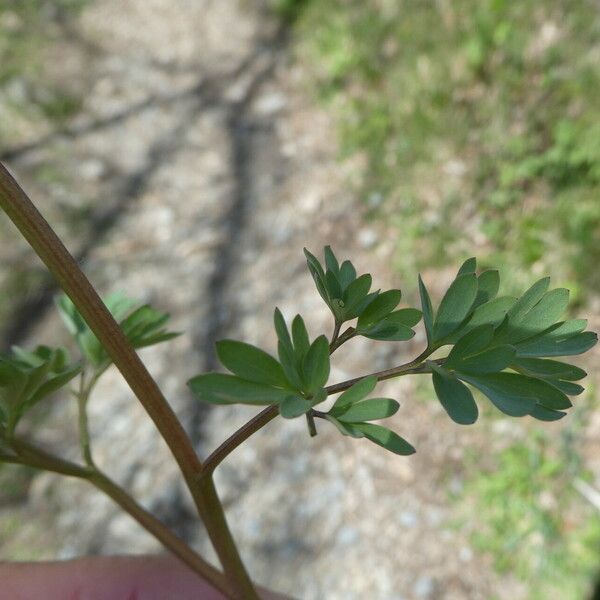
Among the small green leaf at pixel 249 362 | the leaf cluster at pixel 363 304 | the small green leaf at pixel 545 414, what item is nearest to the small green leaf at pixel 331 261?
the leaf cluster at pixel 363 304

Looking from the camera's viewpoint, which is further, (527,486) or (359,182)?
(359,182)

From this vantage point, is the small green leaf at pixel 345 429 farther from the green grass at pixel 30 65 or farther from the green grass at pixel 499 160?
the green grass at pixel 30 65

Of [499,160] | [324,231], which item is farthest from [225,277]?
[499,160]

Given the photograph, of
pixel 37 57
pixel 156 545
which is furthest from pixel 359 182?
pixel 37 57

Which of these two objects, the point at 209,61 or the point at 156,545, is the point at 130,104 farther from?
the point at 156,545

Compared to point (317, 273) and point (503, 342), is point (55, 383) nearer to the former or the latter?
point (317, 273)

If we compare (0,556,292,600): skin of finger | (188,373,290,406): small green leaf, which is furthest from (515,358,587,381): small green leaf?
(0,556,292,600): skin of finger
